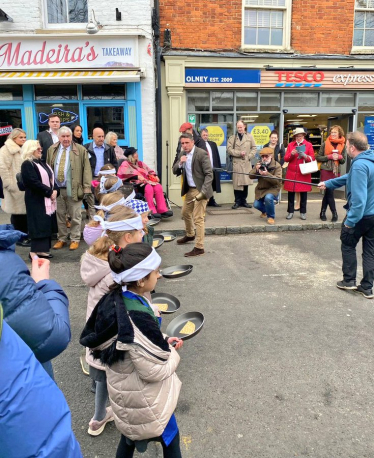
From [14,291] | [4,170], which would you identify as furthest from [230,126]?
[14,291]

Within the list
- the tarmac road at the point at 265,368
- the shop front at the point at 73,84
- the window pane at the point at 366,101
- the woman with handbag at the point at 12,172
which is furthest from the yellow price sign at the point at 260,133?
the woman with handbag at the point at 12,172

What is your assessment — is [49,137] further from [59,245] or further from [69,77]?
[69,77]

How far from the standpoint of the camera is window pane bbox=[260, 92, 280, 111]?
10.9 metres

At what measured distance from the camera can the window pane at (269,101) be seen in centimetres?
1087

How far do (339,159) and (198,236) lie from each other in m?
4.35

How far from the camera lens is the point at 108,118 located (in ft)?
33.6

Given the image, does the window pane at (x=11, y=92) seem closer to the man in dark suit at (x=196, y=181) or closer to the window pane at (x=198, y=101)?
the window pane at (x=198, y=101)

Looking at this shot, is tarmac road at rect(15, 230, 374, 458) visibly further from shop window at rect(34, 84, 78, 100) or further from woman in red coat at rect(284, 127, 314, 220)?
shop window at rect(34, 84, 78, 100)

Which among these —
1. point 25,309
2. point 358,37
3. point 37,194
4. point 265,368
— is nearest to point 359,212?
point 265,368

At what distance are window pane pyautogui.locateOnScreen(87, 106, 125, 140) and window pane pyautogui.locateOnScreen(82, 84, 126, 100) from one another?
0.27 metres

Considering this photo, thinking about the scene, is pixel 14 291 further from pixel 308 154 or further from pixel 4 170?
pixel 308 154

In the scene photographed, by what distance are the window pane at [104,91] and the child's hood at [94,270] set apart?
8335 mm

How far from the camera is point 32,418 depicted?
1229 millimetres

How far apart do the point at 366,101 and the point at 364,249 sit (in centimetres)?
810
